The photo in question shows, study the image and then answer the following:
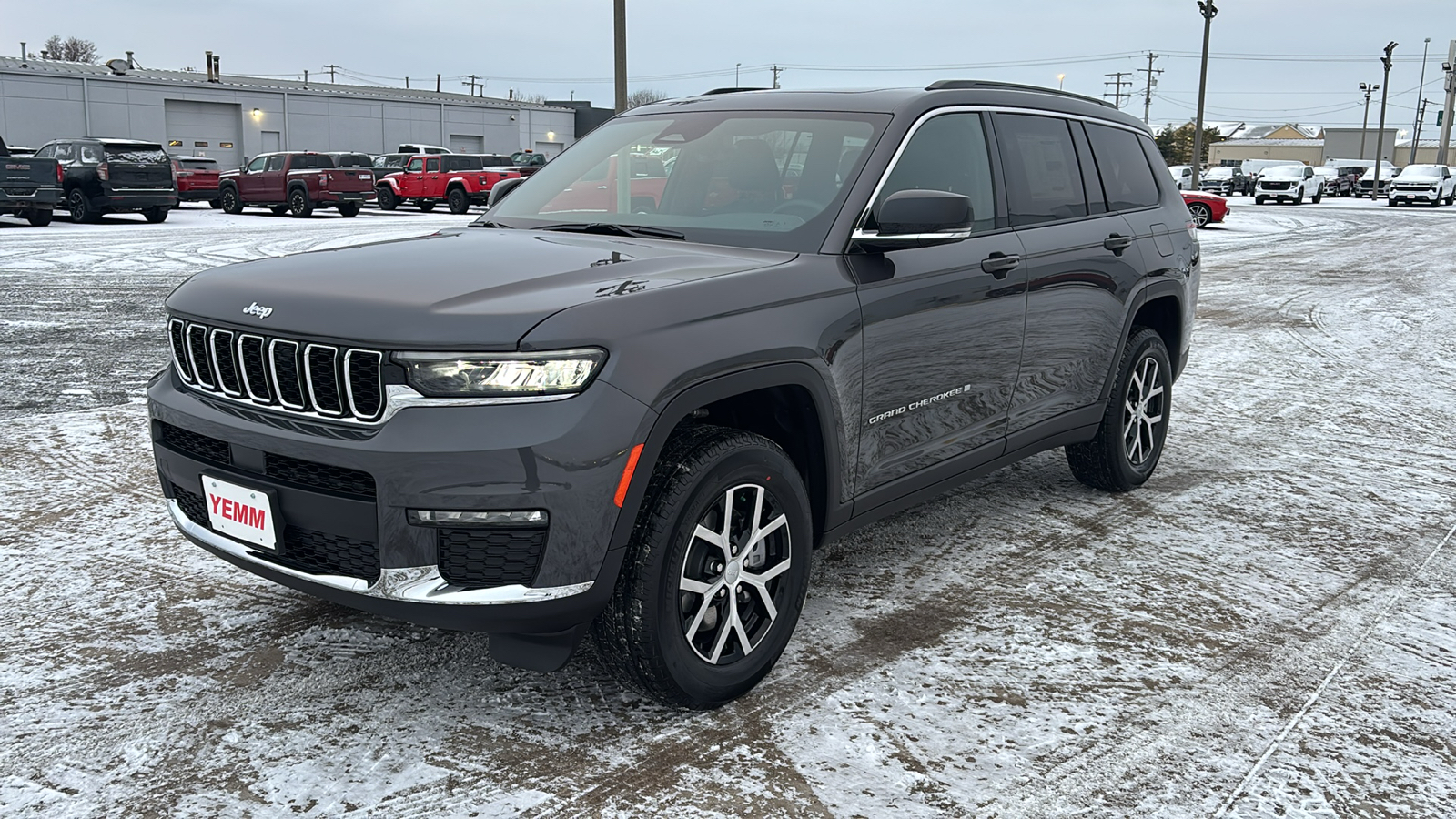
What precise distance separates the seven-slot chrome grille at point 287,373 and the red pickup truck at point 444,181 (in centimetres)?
2929

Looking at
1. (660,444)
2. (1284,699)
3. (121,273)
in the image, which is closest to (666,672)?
(660,444)

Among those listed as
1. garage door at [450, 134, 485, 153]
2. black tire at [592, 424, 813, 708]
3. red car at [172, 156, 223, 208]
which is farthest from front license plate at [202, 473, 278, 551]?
garage door at [450, 134, 485, 153]

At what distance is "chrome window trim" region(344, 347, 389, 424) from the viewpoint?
9.60 feet

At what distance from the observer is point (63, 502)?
5.31m

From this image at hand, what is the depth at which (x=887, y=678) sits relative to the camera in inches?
144

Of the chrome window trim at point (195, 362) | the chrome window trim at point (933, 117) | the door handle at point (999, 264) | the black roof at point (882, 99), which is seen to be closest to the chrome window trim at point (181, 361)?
the chrome window trim at point (195, 362)

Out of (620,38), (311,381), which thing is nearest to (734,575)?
(311,381)

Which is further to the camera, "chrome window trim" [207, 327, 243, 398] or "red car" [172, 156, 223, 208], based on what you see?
"red car" [172, 156, 223, 208]

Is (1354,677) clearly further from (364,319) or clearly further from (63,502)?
(63,502)

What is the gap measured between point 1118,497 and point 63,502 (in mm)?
4928

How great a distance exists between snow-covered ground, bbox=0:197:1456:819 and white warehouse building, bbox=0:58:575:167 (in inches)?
1796

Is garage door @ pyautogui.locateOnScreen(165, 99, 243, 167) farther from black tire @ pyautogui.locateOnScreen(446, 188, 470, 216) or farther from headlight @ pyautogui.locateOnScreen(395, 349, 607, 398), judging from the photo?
headlight @ pyautogui.locateOnScreen(395, 349, 607, 398)

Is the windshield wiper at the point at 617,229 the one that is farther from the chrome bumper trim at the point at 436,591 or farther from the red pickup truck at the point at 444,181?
the red pickup truck at the point at 444,181

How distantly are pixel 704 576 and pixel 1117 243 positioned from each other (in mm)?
2974
